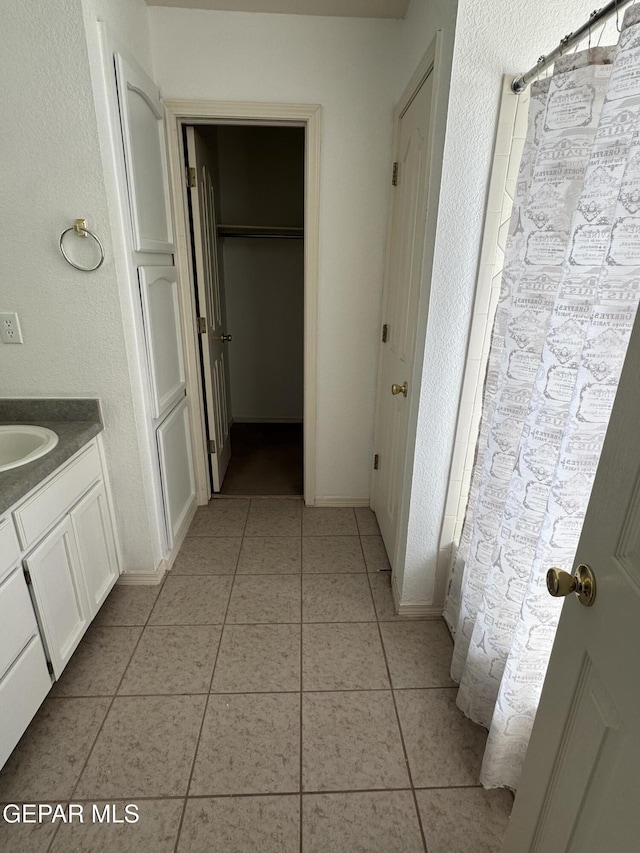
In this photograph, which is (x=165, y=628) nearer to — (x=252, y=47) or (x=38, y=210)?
(x=38, y=210)

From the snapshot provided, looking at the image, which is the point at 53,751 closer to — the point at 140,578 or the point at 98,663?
the point at 98,663

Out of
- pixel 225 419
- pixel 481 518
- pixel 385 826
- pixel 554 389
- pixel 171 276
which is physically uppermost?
pixel 171 276

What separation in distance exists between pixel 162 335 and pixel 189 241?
60 centimetres

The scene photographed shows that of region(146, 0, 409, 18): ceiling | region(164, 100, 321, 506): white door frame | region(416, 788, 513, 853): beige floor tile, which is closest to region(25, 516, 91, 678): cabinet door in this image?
region(164, 100, 321, 506): white door frame

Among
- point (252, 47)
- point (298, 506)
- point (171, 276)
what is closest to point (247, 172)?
point (252, 47)

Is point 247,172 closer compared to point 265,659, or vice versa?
point 265,659

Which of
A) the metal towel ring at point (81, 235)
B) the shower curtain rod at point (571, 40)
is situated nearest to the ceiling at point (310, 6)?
the shower curtain rod at point (571, 40)

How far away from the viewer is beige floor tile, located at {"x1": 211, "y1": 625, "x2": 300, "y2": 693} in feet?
5.47

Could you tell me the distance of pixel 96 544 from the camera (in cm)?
187

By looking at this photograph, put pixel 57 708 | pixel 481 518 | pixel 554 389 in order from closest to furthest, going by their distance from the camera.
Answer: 1. pixel 554 389
2. pixel 481 518
3. pixel 57 708

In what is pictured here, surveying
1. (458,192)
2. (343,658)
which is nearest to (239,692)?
(343,658)

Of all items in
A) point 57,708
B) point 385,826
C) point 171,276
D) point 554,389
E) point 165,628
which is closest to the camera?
point 554,389

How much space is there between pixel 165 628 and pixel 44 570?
0.64 m

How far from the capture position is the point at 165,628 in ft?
6.30
